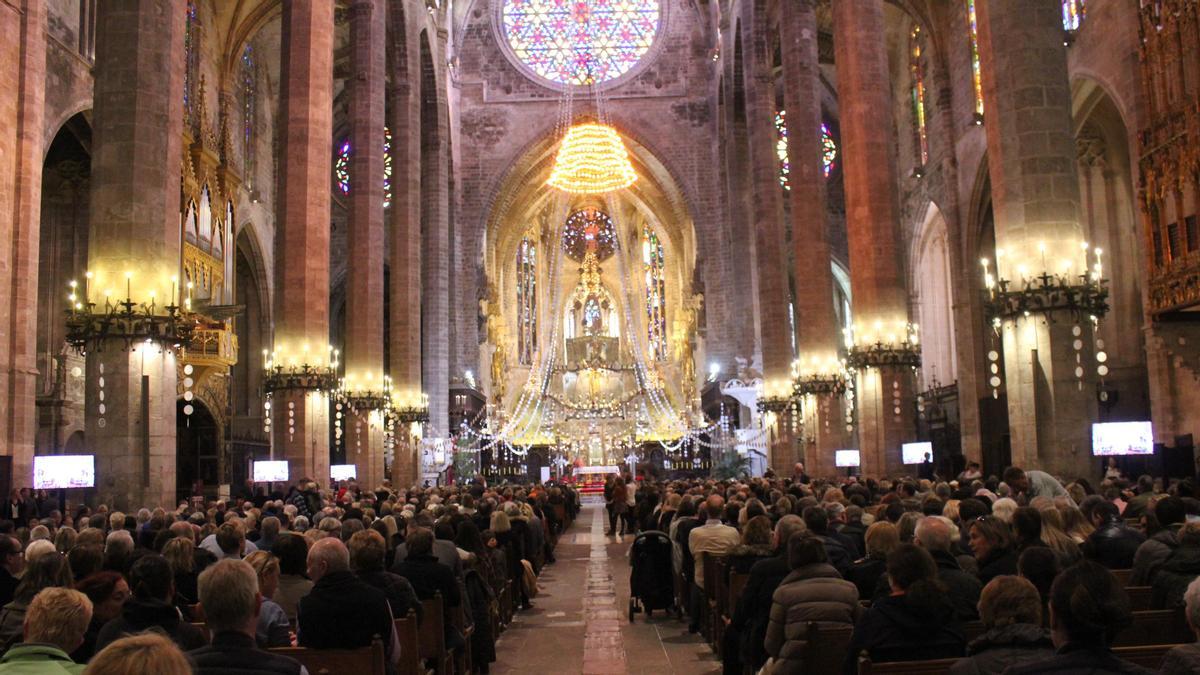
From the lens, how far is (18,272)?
57.0ft

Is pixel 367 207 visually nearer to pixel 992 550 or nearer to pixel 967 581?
pixel 992 550

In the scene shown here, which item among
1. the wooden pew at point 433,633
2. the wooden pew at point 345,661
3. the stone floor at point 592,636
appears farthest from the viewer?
the stone floor at point 592,636

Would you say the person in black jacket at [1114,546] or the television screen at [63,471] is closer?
the person in black jacket at [1114,546]

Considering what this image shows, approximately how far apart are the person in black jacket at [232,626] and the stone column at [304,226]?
17.5m

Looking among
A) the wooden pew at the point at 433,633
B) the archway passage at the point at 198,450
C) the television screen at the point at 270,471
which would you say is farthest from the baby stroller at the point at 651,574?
the archway passage at the point at 198,450

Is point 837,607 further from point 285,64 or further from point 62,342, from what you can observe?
point 62,342

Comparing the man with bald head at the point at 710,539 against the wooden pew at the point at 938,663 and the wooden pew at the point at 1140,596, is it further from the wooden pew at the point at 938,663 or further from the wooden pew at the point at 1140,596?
the wooden pew at the point at 938,663

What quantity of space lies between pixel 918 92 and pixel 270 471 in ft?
79.5

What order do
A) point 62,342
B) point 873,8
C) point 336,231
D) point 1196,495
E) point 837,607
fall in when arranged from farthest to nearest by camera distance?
1. point 336,231
2. point 62,342
3. point 873,8
4. point 1196,495
5. point 837,607

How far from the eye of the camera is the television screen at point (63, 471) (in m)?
14.2

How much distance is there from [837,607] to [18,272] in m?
15.7

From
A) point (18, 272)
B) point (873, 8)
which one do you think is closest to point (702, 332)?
point (873, 8)

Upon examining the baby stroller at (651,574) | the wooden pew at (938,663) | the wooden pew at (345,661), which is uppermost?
the wooden pew at (938,663)

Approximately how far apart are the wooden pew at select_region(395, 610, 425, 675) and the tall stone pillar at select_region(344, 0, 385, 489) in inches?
781
